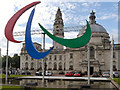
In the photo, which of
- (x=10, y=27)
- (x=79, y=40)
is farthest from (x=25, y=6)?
(x=79, y=40)

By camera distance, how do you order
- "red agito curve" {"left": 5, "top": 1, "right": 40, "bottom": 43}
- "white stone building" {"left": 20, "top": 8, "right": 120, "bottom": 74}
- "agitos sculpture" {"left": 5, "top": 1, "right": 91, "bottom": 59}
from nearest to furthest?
"agitos sculpture" {"left": 5, "top": 1, "right": 91, "bottom": 59} → "red agito curve" {"left": 5, "top": 1, "right": 40, "bottom": 43} → "white stone building" {"left": 20, "top": 8, "right": 120, "bottom": 74}

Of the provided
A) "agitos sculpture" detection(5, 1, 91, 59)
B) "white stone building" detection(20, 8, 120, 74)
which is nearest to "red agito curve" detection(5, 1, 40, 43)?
"agitos sculpture" detection(5, 1, 91, 59)

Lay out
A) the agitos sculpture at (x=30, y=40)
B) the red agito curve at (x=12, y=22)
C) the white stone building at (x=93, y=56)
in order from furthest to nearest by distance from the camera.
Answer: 1. the white stone building at (x=93, y=56)
2. the red agito curve at (x=12, y=22)
3. the agitos sculpture at (x=30, y=40)

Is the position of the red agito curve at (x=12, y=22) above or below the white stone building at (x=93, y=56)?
above

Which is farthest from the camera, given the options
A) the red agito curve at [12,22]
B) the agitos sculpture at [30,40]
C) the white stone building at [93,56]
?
the white stone building at [93,56]

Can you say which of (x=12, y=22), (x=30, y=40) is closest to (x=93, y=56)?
(x=30, y=40)

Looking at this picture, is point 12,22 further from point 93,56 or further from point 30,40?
point 93,56

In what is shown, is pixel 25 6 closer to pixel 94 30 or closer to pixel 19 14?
pixel 19 14

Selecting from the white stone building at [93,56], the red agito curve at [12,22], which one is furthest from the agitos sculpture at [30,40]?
the white stone building at [93,56]

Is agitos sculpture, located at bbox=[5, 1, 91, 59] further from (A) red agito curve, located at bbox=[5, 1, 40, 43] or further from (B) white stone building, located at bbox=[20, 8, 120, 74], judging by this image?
(B) white stone building, located at bbox=[20, 8, 120, 74]

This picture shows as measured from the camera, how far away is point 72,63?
54.5m

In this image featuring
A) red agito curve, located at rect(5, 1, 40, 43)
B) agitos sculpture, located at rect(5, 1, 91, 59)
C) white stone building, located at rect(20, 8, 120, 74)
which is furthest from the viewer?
white stone building, located at rect(20, 8, 120, 74)

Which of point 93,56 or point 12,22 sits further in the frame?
point 93,56

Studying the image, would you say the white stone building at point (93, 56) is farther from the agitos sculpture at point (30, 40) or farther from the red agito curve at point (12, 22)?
the agitos sculpture at point (30, 40)
